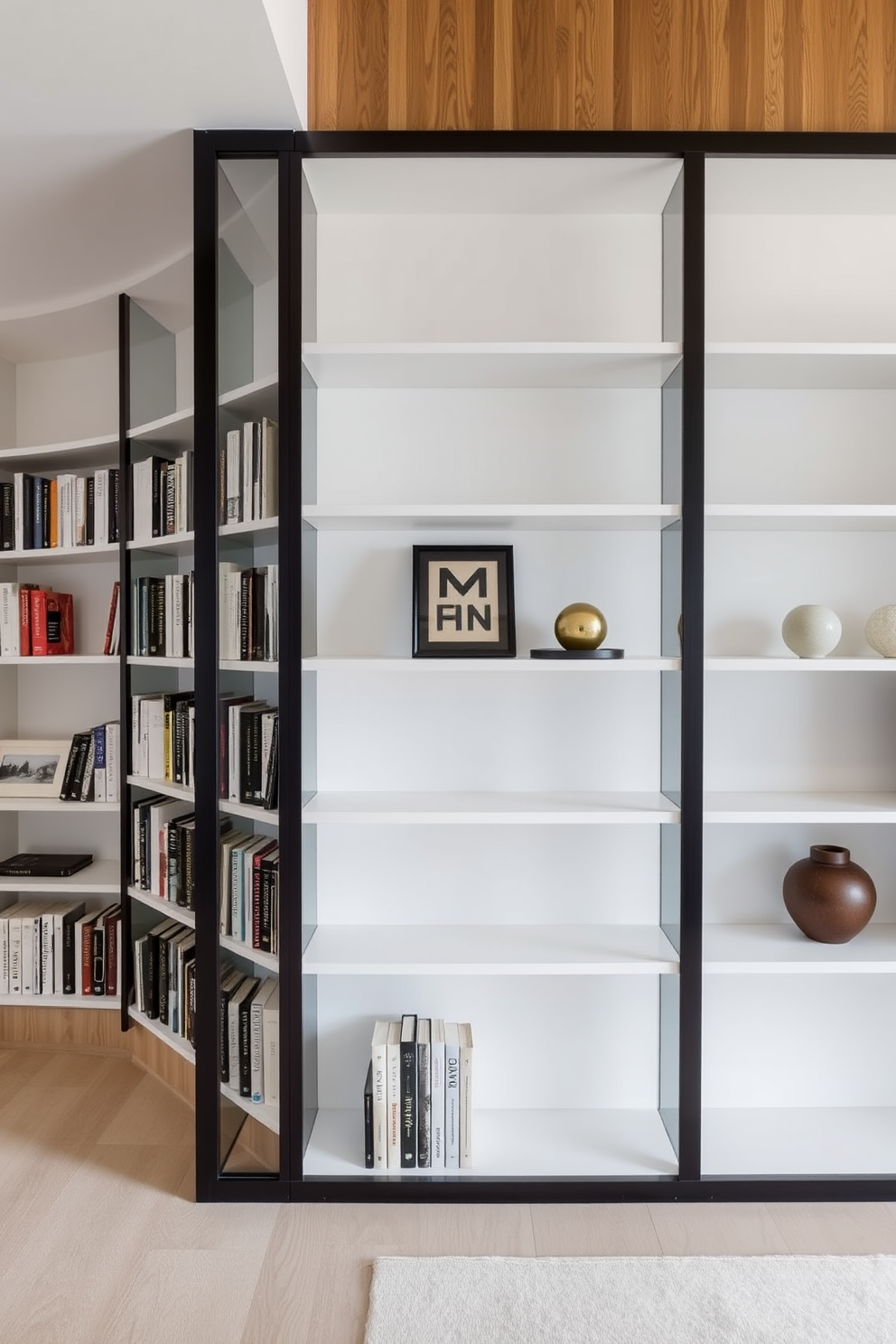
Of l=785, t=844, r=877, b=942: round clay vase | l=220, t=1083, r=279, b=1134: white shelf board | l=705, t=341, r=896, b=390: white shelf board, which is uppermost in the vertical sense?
l=705, t=341, r=896, b=390: white shelf board

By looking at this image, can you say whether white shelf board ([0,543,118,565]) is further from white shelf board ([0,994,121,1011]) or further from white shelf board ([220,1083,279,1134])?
white shelf board ([220,1083,279,1134])

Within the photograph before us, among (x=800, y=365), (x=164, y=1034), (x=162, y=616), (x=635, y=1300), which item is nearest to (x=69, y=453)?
(x=162, y=616)

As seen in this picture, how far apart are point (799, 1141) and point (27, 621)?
2.72 metres

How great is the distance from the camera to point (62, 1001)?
264 centimetres

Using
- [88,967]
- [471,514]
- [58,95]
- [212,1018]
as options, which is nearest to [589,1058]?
[212,1018]

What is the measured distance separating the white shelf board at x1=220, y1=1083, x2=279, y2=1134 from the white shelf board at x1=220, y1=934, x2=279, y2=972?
29 centimetres

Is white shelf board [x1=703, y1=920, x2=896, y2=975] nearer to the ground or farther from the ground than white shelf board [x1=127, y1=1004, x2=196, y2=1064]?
farther from the ground

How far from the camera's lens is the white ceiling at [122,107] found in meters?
1.46

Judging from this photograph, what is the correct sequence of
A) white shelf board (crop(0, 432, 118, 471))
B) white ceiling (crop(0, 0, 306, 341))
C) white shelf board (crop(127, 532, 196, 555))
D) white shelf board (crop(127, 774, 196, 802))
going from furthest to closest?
1. white shelf board (crop(0, 432, 118, 471))
2. white shelf board (crop(127, 532, 196, 555))
3. white shelf board (crop(127, 774, 196, 802))
4. white ceiling (crop(0, 0, 306, 341))

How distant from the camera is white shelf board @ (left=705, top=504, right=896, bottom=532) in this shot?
6.02 feet

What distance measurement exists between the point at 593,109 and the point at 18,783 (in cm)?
257

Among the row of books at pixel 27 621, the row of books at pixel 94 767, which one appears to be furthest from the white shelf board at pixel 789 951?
the row of books at pixel 27 621

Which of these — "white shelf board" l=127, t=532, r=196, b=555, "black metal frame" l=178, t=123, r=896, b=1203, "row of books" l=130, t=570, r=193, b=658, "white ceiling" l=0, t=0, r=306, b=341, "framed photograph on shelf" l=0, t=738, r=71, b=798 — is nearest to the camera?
"white ceiling" l=0, t=0, r=306, b=341

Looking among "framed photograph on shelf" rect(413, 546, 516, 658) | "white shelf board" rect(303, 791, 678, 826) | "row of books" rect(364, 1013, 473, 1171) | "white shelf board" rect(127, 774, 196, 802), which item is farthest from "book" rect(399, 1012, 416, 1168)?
"framed photograph on shelf" rect(413, 546, 516, 658)
